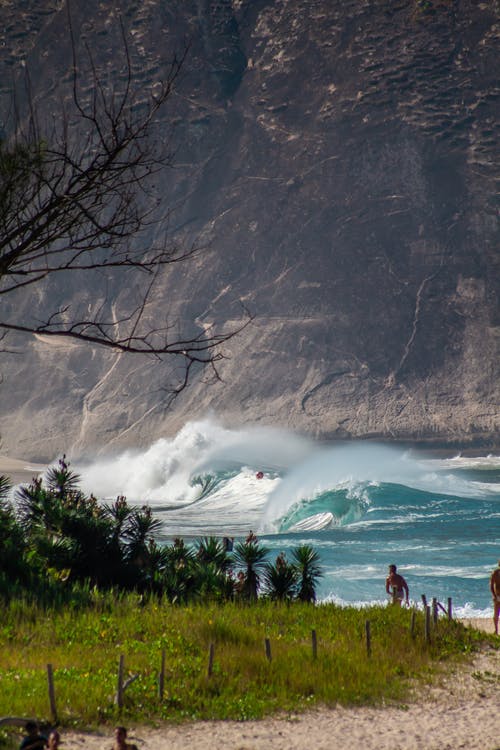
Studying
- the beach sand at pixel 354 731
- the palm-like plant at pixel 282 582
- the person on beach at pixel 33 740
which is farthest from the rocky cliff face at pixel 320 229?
the person on beach at pixel 33 740

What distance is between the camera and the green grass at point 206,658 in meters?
11.5

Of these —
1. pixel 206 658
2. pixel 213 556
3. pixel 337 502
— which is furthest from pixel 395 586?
pixel 337 502

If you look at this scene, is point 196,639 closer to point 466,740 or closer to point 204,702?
point 204,702

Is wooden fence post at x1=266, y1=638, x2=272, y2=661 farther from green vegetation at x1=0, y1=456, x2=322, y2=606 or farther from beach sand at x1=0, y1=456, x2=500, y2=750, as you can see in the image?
green vegetation at x1=0, y1=456, x2=322, y2=606

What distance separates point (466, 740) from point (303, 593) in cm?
694

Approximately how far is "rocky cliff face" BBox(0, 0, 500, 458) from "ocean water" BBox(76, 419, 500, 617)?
7.19 m

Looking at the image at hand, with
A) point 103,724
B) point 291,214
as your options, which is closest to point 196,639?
point 103,724

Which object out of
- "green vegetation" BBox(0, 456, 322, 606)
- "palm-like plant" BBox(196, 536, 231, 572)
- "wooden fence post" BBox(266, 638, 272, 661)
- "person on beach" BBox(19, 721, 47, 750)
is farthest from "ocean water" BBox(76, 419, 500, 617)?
"person on beach" BBox(19, 721, 47, 750)

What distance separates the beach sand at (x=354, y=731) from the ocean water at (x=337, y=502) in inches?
403

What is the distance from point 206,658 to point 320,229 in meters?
94.4

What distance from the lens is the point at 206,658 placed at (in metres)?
13.1

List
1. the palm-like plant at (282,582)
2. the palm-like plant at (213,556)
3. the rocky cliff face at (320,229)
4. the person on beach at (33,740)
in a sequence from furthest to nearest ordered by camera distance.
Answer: the rocky cliff face at (320,229) → the palm-like plant at (213,556) → the palm-like plant at (282,582) → the person on beach at (33,740)

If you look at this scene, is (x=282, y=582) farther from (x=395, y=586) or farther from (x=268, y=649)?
(x=268, y=649)

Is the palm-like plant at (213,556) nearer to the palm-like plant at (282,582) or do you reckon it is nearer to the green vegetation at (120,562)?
the green vegetation at (120,562)
